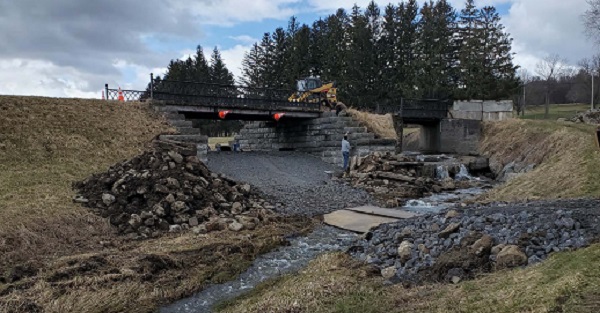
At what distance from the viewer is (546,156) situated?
19.7 m

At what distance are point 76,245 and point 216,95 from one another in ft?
41.7

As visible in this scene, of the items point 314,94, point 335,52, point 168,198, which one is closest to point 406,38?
point 335,52

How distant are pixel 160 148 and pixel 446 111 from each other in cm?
2117

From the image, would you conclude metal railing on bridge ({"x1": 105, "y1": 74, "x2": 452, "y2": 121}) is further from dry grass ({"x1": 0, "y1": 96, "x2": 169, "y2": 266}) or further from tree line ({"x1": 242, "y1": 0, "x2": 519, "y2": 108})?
tree line ({"x1": 242, "y1": 0, "x2": 519, "y2": 108})

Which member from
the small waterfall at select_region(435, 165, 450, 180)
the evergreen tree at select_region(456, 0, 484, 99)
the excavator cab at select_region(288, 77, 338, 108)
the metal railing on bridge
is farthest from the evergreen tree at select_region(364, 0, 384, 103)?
the small waterfall at select_region(435, 165, 450, 180)

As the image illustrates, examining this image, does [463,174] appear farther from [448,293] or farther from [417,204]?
[448,293]

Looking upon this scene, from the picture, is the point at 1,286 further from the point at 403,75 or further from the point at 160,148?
the point at 403,75

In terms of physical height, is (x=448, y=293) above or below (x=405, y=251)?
above

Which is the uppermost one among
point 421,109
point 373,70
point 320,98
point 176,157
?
point 373,70

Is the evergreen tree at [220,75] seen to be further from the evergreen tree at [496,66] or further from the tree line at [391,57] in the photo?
the evergreen tree at [496,66]

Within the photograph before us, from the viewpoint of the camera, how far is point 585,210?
7.19 metres

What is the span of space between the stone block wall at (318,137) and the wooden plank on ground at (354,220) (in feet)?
31.8

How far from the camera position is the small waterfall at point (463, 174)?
21375mm

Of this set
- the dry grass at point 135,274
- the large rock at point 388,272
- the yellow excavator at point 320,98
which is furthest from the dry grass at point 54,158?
the yellow excavator at point 320,98
